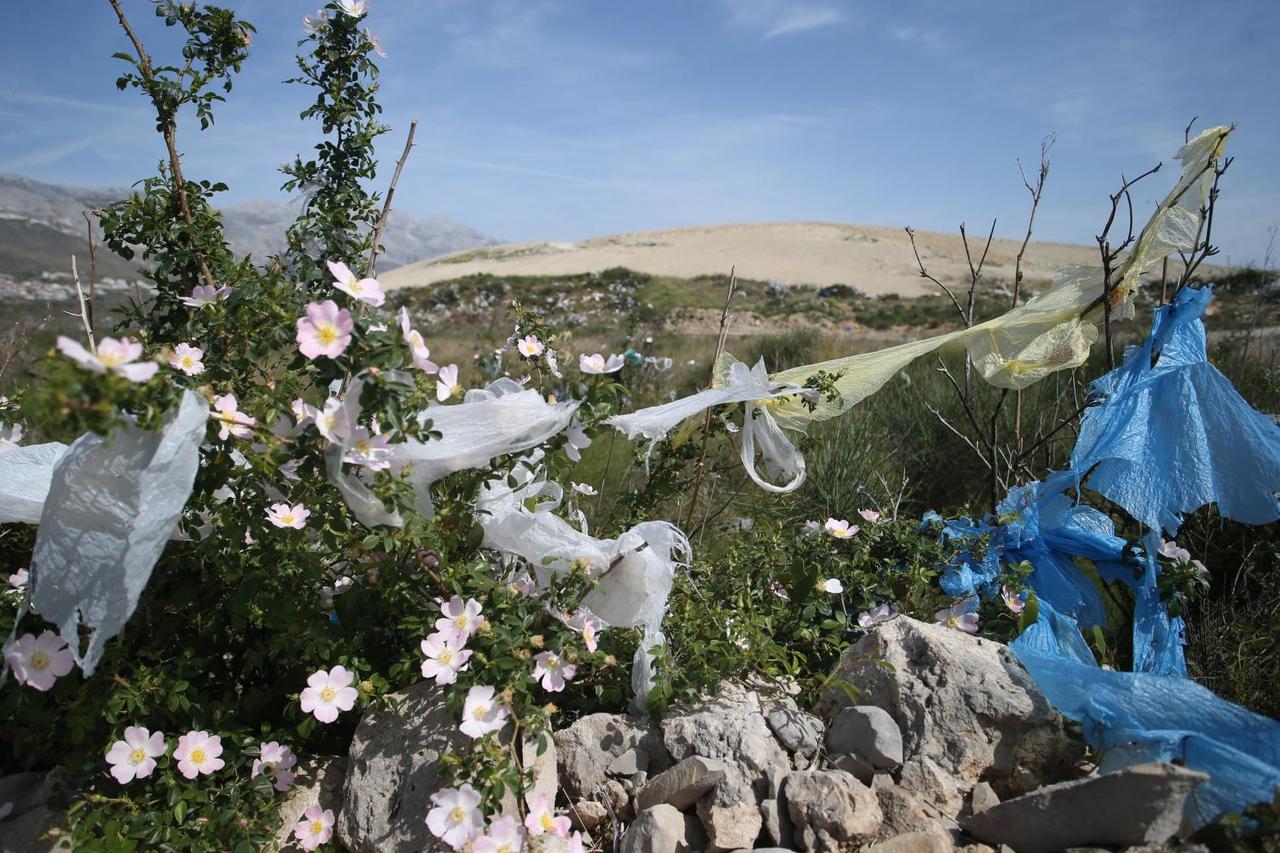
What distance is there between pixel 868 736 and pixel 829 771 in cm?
12

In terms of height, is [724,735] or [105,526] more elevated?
[105,526]

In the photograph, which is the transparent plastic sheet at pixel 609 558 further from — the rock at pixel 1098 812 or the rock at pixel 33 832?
the rock at pixel 33 832

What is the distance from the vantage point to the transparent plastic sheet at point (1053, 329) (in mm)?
2451

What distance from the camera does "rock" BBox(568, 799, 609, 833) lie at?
1.66 m

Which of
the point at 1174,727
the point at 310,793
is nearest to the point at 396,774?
the point at 310,793

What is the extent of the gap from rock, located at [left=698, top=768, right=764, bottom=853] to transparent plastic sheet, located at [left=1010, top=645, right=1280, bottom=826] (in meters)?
0.69

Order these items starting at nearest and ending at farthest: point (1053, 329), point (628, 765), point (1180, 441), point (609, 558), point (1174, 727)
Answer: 1. point (1174, 727)
2. point (628, 765)
3. point (609, 558)
4. point (1180, 441)
5. point (1053, 329)

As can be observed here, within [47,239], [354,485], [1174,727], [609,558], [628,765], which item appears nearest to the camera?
[354,485]

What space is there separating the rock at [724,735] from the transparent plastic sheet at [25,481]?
1359 mm

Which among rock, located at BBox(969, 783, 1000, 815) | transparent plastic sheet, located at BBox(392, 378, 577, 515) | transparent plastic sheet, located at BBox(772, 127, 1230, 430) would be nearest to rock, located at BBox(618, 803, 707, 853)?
rock, located at BBox(969, 783, 1000, 815)

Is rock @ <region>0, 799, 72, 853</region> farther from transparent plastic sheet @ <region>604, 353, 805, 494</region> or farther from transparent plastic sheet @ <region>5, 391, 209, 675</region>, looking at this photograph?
transparent plastic sheet @ <region>604, 353, 805, 494</region>

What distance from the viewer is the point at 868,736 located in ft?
5.43

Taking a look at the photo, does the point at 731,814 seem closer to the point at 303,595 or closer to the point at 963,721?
the point at 963,721

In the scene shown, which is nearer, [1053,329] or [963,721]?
[963,721]
